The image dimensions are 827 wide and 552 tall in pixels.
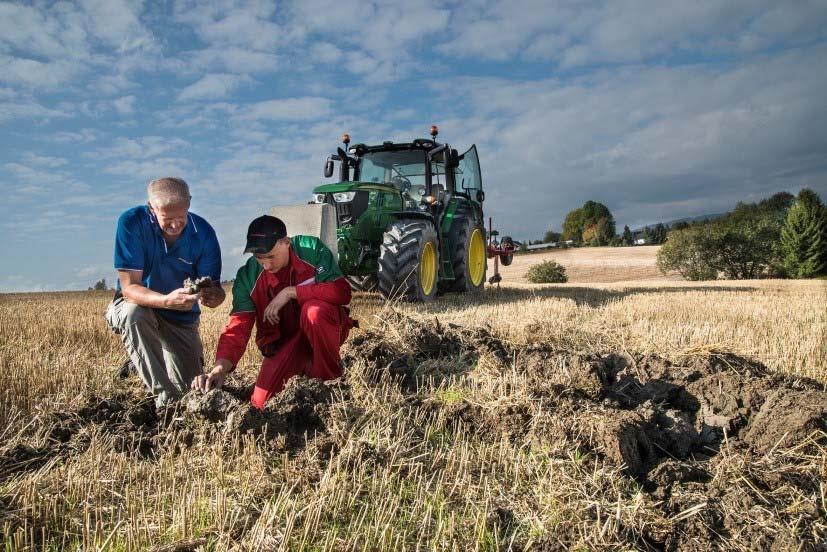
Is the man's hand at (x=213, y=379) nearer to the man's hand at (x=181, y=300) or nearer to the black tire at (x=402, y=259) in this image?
the man's hand at (x=181, y=300)

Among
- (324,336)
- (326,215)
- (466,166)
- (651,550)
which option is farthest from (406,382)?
(466,166)

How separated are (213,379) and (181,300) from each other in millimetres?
528

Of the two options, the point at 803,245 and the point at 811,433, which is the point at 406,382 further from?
the point at 803,245

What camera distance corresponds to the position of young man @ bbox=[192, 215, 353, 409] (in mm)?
4078

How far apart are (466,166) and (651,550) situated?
31.2 feet

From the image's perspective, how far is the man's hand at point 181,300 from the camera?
3.61 meters

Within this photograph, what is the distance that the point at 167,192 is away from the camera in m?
3.88

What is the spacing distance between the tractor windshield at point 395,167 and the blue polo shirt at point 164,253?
6.27 meters

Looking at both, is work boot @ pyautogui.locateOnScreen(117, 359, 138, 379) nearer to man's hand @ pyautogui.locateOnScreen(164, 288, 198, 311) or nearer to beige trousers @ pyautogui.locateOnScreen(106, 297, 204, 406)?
beige trousers @ pyautogui.locateOnScreen(106, 297, 204, 406)

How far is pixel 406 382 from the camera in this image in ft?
14.6

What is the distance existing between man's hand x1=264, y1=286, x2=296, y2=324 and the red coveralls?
55 millimetres

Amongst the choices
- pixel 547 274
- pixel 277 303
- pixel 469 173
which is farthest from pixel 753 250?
pixel 277 303

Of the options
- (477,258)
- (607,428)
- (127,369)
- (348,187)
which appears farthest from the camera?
(477,258)

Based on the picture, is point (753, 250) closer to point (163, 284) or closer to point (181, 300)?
point (163, 284)
